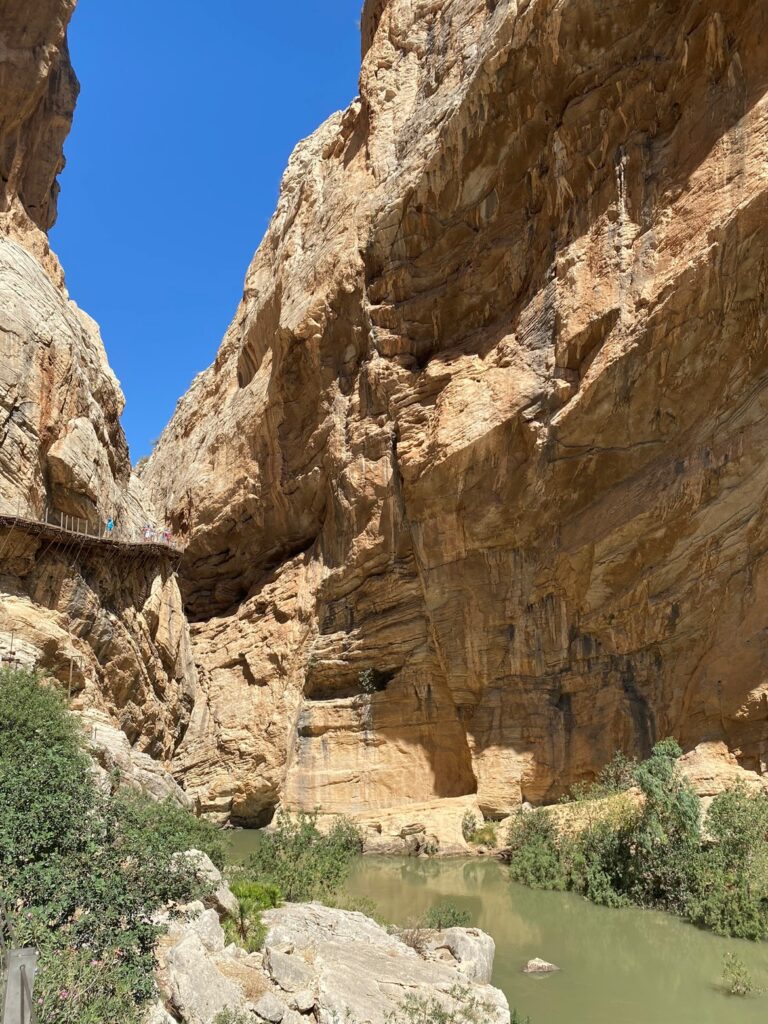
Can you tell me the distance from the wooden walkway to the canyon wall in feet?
0.35

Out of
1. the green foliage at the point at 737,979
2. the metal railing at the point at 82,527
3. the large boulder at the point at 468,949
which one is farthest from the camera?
the metal railing at the point at 82,527

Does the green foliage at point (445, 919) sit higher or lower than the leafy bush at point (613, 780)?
lower

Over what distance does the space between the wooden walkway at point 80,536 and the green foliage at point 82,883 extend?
9.95m

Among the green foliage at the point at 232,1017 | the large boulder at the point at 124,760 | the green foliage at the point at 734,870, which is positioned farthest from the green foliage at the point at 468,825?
the green foliage at the point at 232,1017

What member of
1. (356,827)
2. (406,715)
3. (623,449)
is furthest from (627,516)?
(356,827)

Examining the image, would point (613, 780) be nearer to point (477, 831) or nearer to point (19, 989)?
point (477, 831)

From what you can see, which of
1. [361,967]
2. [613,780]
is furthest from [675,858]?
[361,967]

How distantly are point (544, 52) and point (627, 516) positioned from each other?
1249 cm

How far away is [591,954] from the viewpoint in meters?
13.5

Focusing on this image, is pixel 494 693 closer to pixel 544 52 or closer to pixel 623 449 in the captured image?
pixel 623 449

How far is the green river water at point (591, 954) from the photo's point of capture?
1095 cm

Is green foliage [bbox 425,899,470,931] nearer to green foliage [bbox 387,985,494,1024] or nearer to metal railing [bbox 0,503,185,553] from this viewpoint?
green foliage [bbox 387,985,494,1024]

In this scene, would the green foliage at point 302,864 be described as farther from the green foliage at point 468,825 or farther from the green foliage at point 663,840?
the green foliage at point 663,840

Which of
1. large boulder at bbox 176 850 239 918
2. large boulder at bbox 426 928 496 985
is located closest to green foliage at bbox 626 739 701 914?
large boulder at bbox 426 928 496 985
